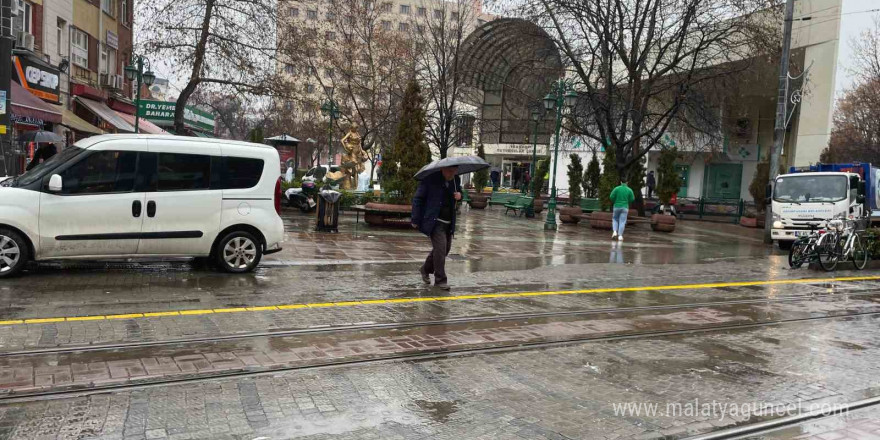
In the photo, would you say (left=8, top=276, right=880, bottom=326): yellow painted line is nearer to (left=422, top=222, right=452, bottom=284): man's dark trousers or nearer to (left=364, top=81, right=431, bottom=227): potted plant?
(left=422, top=222, right=452, bottom=284): man's dark trousers

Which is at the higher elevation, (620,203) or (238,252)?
(620,203)

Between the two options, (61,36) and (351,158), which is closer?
(61,36)

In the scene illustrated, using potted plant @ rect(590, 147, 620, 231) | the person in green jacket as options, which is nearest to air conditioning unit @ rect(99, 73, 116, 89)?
potted plant @ rect(590, 147, 620, 231)

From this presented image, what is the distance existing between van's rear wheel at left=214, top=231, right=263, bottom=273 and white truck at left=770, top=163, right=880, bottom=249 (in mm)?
14740

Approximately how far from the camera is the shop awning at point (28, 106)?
16.9 meters

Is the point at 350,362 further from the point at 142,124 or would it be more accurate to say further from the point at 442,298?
the point at 142,124

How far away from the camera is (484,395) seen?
16.0 feet

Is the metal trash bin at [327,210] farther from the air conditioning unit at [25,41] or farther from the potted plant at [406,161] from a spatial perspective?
the air conditioning unit at [25,41]

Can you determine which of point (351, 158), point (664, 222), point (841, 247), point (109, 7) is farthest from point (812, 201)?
point (109, 7)

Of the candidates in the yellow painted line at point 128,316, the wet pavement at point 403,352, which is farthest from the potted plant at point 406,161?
the yellow painted line at point 128,316

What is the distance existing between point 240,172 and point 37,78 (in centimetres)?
1427

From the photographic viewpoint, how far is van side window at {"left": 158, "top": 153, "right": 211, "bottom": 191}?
9258 millimetres

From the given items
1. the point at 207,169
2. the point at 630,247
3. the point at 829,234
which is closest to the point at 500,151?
the point at 630,247

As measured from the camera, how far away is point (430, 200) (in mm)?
8938
